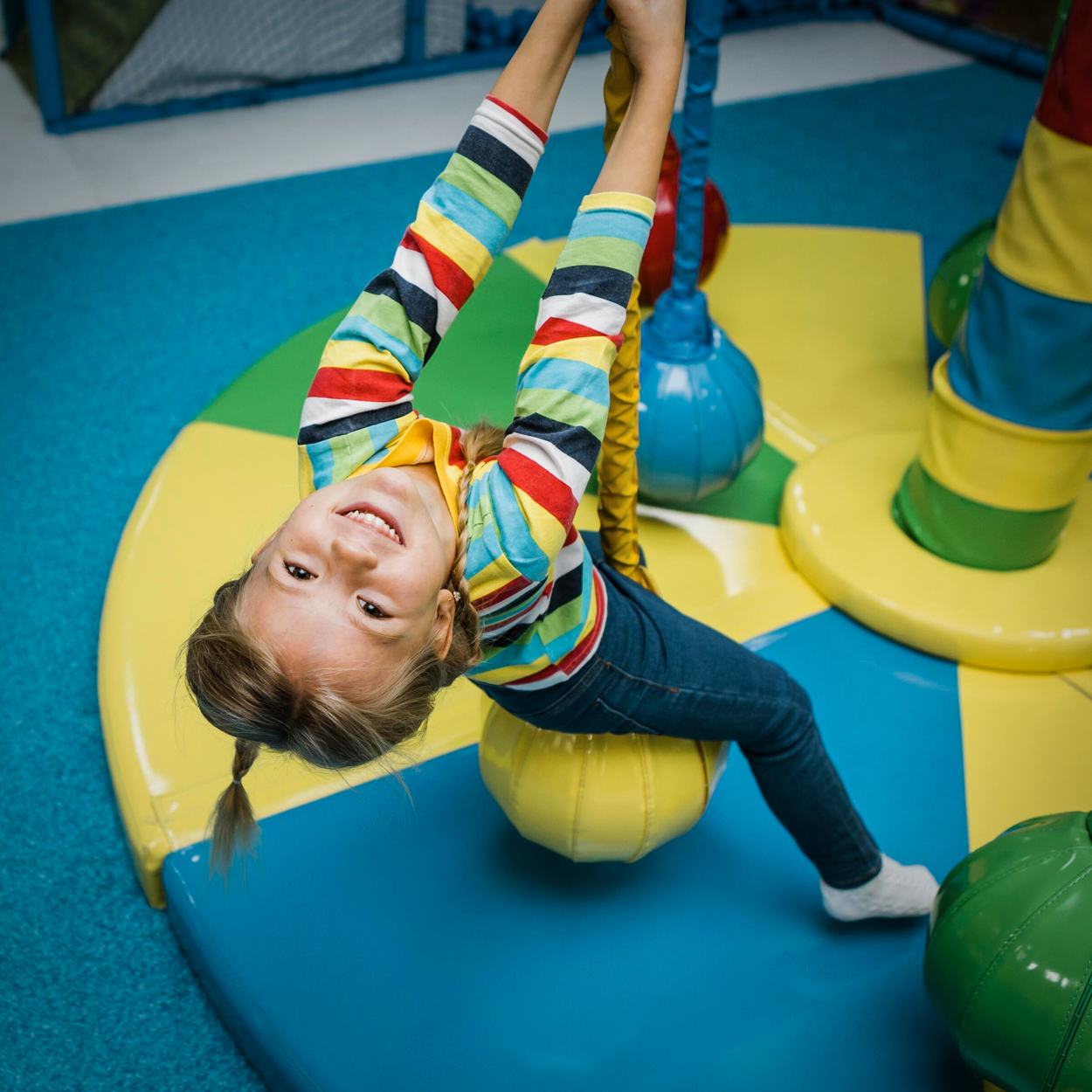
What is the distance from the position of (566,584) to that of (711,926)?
55 centimetres

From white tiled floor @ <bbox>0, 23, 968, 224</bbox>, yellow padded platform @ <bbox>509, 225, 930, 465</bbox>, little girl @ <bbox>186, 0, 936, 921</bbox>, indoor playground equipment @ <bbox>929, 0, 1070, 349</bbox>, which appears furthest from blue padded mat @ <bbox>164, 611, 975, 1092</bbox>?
white tiled floor @ <bbox>0, 23, 968, 224</bbox>

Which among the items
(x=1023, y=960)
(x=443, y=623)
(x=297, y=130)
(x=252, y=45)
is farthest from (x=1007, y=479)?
(x=252, y=45)

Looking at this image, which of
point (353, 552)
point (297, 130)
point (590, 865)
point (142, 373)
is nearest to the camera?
point (353, 552)

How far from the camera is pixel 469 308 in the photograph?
8.21ft

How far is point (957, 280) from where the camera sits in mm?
2291

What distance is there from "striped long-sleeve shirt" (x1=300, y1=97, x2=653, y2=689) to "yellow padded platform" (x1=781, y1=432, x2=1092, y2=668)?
77 cm

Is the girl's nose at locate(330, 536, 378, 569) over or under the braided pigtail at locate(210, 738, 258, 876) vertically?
over

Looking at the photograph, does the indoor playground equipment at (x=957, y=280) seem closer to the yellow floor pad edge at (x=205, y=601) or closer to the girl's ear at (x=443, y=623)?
the yellow floor pad edge at (x=205, y=601)

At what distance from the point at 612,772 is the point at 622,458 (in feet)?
1.20

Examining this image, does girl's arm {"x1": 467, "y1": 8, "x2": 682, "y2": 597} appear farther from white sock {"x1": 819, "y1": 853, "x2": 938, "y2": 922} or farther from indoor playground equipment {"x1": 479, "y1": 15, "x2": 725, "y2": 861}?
white sock {"x1": 819, "y1": 853, "x2": 938, "y2": 922}

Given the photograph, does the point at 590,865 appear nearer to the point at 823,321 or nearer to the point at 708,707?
the point at 708,707

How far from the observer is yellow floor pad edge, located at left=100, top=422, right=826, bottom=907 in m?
1.55

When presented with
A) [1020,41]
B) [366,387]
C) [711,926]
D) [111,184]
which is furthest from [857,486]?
[1020,41]

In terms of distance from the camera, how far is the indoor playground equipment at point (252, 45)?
339 centimetres
